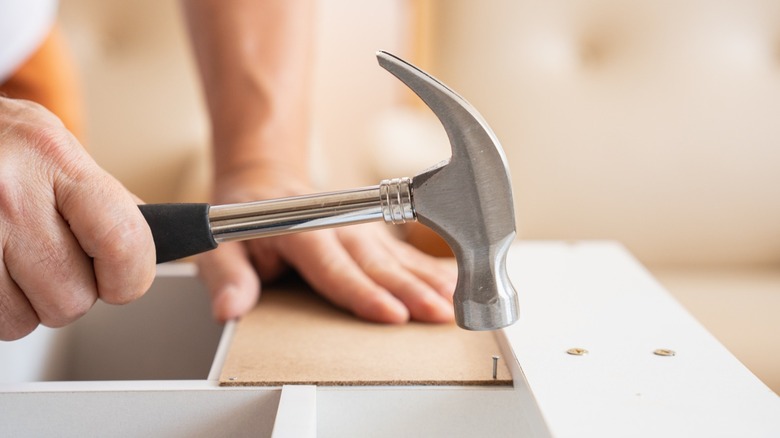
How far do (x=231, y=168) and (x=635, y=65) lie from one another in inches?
29.0

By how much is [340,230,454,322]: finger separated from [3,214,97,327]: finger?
0.92ft

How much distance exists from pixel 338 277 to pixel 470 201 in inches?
10.8

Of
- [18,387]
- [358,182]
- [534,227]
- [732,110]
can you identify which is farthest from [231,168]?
[358,182]

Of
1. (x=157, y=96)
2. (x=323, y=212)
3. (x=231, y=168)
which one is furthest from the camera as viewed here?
(x=157, y=96)

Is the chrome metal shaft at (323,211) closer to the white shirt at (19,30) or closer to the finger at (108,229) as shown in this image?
the finger at (108,229)

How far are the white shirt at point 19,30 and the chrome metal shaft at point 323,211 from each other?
670 millimetres

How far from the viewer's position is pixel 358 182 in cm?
213

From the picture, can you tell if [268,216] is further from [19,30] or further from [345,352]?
[19,30]

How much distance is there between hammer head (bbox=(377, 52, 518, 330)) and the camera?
20.6 inches

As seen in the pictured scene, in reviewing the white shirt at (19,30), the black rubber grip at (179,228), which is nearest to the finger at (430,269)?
the black rubber grip at (179,228)

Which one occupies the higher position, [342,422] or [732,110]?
[732,110]

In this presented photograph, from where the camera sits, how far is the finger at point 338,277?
28.7 inches

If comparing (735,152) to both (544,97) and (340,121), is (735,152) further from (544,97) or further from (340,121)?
(340,121)

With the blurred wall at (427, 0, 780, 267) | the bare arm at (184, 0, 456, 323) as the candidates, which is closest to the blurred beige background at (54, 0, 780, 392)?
the blurred wall at (427, 0, 780, 267)
